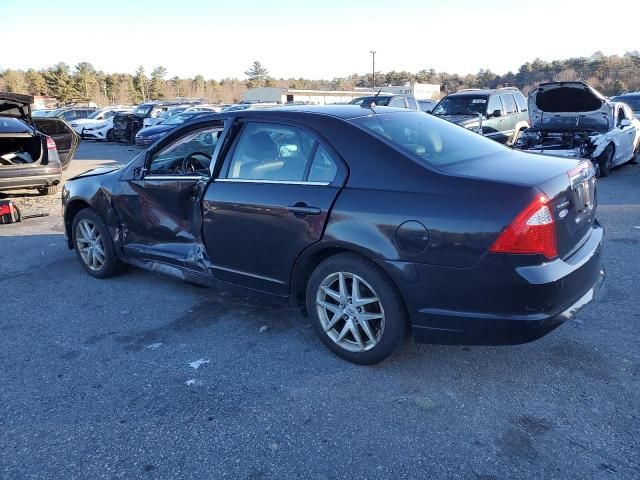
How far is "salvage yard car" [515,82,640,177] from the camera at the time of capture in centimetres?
991

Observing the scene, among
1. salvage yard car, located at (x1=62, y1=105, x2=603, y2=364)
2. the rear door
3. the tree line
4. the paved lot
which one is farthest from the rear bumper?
the tree line

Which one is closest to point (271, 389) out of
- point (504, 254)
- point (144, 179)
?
point (504, 254)

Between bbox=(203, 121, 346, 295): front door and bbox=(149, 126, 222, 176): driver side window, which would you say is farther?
bbox=(149, 126, 222, 176): driver side window

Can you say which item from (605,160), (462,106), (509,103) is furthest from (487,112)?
(605,160)

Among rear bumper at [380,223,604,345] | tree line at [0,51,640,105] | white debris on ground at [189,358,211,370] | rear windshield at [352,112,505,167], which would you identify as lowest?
white debris on ground at [189,358,211,370]

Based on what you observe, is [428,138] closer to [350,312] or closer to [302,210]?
[302,210]

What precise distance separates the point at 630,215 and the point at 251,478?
683cm

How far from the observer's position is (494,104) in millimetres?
12812

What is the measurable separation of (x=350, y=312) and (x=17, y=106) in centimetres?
900

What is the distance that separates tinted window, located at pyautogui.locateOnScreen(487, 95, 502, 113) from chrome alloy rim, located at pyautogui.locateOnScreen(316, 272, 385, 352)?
34.8ft

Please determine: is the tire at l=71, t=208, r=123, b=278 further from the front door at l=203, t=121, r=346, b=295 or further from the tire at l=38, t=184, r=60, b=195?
the tire at l=38, t=184, r=60, b=195

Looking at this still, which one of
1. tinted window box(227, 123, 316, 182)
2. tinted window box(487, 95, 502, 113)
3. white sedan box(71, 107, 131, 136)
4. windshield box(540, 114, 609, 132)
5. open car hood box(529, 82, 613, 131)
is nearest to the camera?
tinted window box(227, 123, 316, 182)

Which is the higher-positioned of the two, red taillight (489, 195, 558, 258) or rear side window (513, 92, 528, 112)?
rear side window (513, 92, 528, 112)

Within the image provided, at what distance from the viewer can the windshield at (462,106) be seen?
1265 cm
